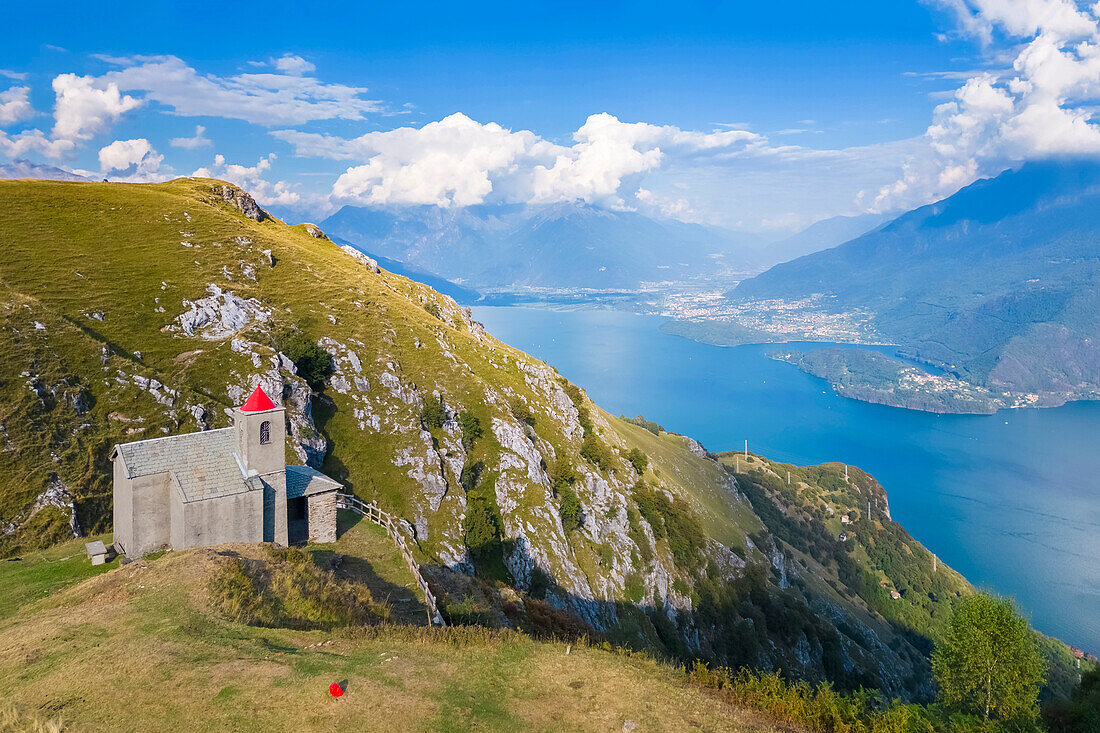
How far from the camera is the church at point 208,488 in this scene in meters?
29.6

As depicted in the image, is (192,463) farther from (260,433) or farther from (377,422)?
(377,422)

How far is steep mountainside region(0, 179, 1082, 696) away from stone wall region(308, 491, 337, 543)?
732 centimetres

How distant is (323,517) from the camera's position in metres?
34.9

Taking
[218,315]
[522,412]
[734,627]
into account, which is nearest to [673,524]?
[734,627]

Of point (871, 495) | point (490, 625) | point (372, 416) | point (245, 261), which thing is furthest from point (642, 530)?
point (871, 495)

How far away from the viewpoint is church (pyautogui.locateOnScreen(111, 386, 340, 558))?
97.1 ft

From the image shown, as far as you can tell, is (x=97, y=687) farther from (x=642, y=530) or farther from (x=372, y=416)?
(x=642, y=530)

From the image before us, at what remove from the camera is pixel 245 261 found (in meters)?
68.4

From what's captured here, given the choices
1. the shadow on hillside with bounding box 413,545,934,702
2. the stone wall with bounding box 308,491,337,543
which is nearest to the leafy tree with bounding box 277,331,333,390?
the stone wall with bounding box 308,491,337,543

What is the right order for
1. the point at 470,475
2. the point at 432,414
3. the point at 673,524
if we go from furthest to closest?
the point at 673,524
the point at 432,414
the point at 470,475

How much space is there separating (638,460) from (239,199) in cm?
7862

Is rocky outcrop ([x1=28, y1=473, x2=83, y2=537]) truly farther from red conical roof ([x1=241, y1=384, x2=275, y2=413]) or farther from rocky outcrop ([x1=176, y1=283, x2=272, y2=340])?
rocky outcrop ([x1=176, y1=283, x2=272, y2=340])

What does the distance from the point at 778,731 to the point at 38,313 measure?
198 feet

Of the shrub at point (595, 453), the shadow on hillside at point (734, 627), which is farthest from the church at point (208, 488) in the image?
the shrub at point (595, 453)
